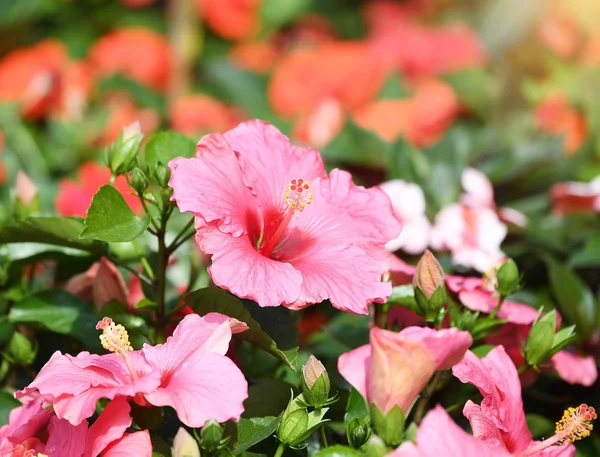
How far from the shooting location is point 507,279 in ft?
2.10

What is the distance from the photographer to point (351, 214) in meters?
0.62

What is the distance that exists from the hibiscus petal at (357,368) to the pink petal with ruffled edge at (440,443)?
8 cm

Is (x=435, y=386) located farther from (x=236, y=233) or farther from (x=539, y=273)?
(x=539, y=273)

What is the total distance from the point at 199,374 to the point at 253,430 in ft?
0.27

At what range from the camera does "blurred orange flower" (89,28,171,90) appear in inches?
68.0

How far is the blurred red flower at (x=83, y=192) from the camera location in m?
1.09

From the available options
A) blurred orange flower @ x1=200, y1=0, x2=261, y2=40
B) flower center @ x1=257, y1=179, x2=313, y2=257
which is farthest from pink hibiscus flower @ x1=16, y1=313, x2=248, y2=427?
blurred orange flower @ x1=200, y1=0, x2=261, y2=40

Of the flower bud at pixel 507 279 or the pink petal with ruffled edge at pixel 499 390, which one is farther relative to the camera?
the flower bud at pixel 507 279

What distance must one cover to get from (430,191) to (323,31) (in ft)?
4.09

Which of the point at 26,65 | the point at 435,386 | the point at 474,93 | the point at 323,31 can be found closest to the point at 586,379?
the point at 435,386

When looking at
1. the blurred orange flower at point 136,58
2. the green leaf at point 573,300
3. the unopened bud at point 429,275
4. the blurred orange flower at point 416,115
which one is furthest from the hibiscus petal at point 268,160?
the blurred orange flower at point 136,58

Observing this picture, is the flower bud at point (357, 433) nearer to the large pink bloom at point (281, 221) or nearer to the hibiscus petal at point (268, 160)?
the large pink bloom at point (281, 221)

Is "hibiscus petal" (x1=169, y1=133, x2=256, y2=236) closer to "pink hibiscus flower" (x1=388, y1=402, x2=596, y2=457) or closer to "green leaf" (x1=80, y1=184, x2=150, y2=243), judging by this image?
"green leaf" (x1=80, y1=184, x2=150, y2=243)

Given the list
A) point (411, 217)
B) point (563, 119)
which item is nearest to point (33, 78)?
point (411, 217)
